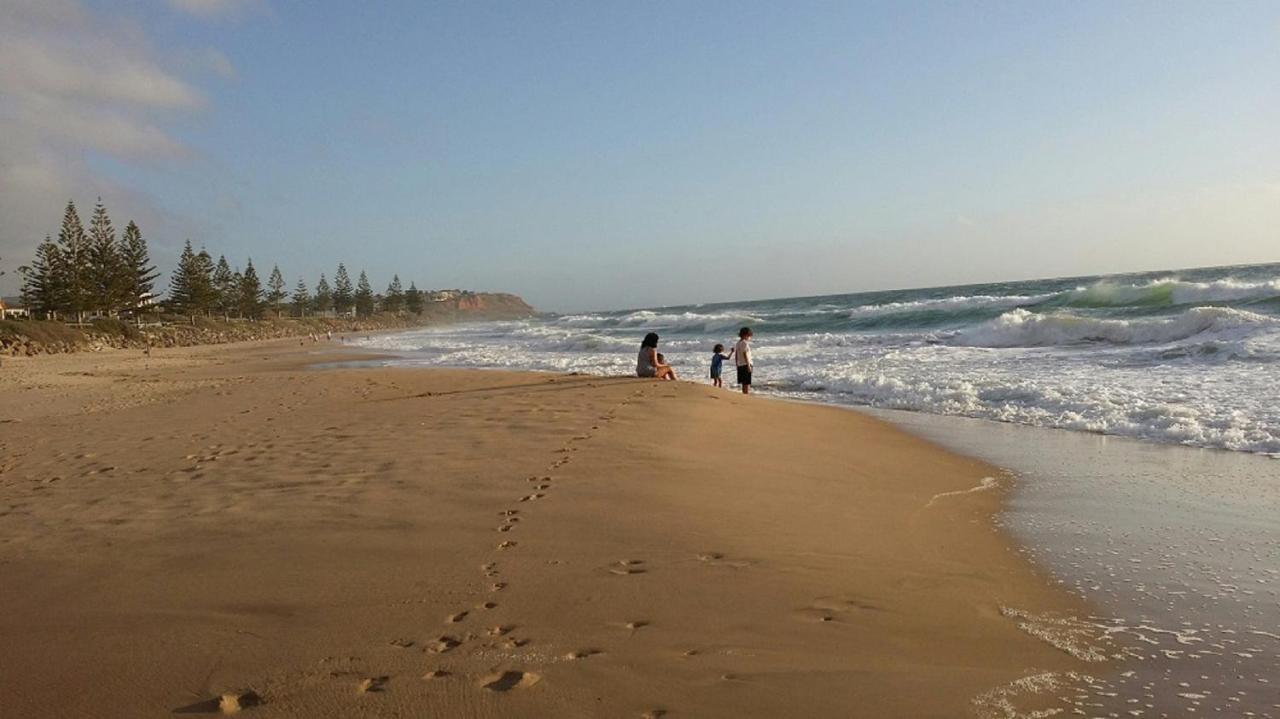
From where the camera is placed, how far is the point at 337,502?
212 inches

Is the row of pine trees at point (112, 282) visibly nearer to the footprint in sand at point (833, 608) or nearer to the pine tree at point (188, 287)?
the pine tree at point (188, 287)

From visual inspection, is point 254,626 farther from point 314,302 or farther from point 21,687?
point 314,302

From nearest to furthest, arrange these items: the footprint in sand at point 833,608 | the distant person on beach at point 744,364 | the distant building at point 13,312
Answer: the footprint in sand at point 833,608 → the distant person on beach at point 744,364 → the distant building at point 13,312

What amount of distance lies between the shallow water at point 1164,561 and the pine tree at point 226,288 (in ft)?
302

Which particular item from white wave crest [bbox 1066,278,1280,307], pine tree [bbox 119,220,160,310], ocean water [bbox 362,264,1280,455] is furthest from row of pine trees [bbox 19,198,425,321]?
white wave crest [bbox 1066,278,1280,307]

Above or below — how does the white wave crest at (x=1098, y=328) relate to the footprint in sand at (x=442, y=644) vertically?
above

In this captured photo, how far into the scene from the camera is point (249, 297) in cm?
8800

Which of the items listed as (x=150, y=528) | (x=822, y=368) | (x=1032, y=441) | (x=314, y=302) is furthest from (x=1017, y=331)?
(x=314, y=302)

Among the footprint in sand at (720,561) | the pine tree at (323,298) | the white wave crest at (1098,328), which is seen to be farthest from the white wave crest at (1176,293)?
the pine tree at (323,298)

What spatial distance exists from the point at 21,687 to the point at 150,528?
88.9 inches

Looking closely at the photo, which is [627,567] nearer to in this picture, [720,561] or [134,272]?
[720,561]

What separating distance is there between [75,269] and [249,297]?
111 feet

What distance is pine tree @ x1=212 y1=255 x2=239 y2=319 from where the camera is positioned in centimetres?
8456

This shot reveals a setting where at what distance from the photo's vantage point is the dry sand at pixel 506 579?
2.78 metres
